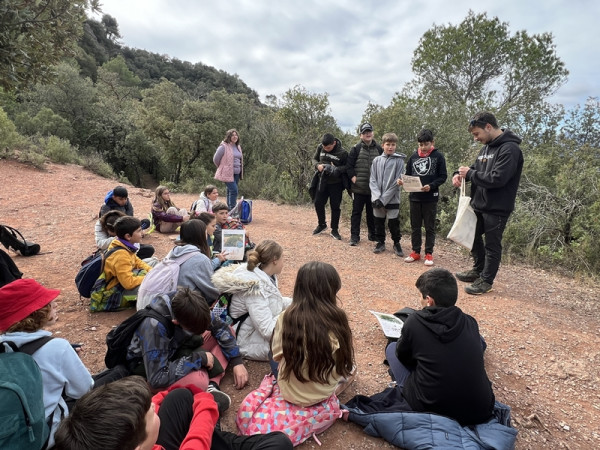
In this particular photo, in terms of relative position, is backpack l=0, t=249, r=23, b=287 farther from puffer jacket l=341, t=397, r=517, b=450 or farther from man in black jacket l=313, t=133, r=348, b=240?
man in black jacket l=313, t=133, r=348, b=240

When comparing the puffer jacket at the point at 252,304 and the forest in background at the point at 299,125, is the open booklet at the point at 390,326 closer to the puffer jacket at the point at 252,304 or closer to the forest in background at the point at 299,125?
the puffer jacket at the point at 252,304

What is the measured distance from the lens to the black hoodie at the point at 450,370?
195 cm

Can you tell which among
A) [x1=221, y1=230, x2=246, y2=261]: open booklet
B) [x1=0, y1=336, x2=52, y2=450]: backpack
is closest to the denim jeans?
[x1=221, y1=230, x2=246, y2=261]: open booklet

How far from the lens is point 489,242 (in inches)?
156

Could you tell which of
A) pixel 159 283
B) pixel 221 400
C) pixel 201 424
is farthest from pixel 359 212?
pixel 201 424

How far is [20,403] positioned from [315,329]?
4.41 feet

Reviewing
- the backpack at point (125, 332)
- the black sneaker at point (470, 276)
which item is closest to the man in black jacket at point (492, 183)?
the black sneaker at point (470, 276)

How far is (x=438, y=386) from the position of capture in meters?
1.96

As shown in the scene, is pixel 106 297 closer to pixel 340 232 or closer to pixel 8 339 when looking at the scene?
pixel 8 339

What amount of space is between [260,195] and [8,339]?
364 inches

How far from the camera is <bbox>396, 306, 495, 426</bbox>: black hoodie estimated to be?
6.39 feet

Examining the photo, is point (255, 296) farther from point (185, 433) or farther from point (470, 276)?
point (470, 276)

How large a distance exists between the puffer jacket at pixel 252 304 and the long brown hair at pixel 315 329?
551 millimetres

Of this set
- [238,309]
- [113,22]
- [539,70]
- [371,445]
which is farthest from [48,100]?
[113,22]
